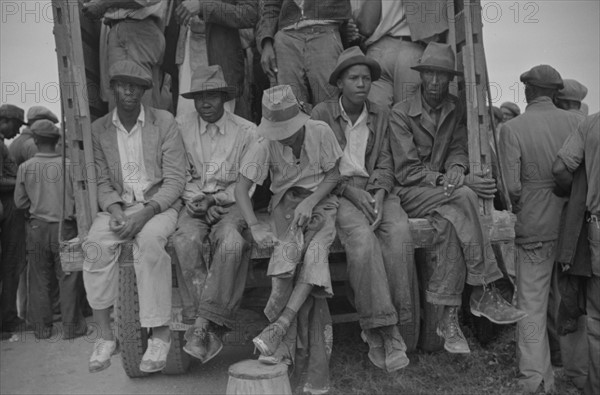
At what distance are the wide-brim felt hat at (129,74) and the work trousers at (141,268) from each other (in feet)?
3.47

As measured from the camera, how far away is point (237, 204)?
3.95 m

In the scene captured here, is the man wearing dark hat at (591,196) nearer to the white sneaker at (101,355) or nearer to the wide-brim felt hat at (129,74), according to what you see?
the wide-brim felt hat at (129,74)

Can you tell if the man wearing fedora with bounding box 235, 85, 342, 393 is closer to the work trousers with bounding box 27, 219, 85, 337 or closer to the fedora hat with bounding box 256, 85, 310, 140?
the fedora hat with bounding box 256, 85, 310, 140

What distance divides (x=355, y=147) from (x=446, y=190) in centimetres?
74

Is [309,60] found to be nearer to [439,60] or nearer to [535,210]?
[439,60]

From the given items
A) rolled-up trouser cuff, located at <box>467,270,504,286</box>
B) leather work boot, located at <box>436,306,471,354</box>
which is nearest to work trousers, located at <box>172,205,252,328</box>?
leather work boot, located at <box>436,306,471,354</box>

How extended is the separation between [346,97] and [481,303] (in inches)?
67.1

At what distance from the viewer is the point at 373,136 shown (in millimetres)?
4402

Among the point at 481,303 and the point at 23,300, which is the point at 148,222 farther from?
the point at 23,300

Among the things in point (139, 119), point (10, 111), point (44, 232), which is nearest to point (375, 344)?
point (139, 119)

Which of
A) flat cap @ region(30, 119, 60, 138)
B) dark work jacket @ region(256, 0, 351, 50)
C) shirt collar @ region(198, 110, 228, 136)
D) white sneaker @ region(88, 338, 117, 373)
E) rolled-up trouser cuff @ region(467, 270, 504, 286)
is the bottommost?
white sneaker @ region(88, 338, 117, 373)

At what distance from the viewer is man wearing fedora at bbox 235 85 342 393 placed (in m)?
3.51

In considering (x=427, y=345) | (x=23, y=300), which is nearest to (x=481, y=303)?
(x=427, y=345)

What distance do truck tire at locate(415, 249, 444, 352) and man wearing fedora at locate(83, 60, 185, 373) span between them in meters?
1.93
